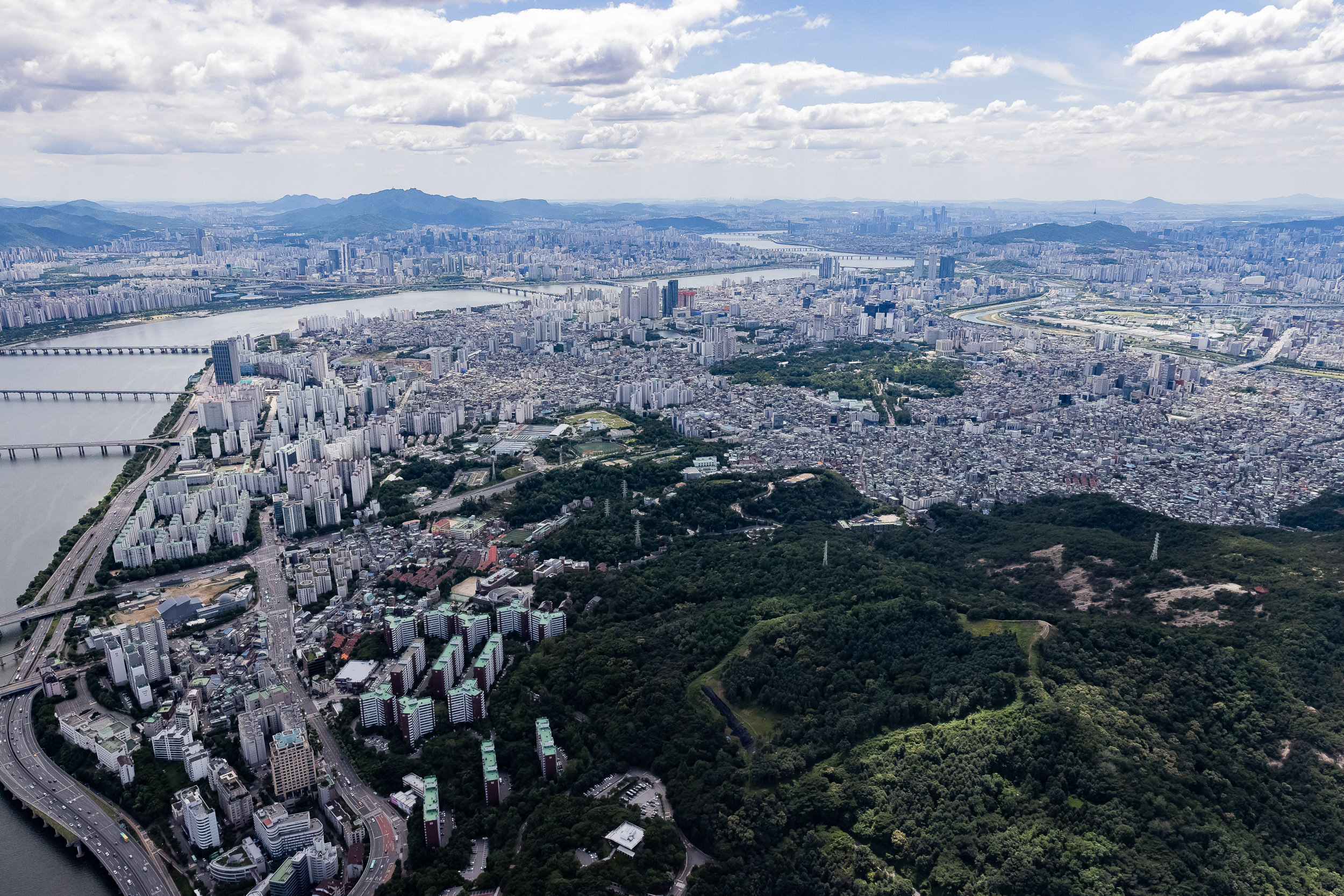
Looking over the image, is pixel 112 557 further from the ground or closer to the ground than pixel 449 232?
closer to the ground

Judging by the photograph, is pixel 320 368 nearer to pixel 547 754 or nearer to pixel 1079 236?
pixel 547 754

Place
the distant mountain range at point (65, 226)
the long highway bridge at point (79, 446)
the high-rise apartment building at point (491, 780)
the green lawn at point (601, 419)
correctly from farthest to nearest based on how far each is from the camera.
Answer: the distant mountain range at point (65, 226)
the green lawn at point (601, 419)
the long highway bridge at point (79, 446)
the high-rise apartment building at point (491, 780)

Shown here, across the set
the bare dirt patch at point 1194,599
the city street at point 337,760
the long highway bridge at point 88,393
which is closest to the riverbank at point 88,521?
the city street at point 337,760

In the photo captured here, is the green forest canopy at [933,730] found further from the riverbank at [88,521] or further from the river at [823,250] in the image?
the river at [823,250]

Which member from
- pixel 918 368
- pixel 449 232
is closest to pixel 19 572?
pixel 918 368

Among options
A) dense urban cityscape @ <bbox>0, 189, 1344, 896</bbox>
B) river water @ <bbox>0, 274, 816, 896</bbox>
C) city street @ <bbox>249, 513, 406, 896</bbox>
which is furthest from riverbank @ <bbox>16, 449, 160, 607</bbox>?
city street @ <bbox>249, 513, 406, 896</bbox>

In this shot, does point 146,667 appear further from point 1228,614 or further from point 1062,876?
point 1228,614
